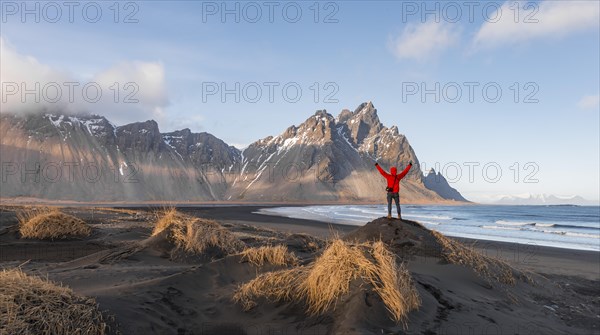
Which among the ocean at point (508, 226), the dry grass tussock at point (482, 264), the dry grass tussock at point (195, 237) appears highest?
the dry grass tussock at point (195, 237)

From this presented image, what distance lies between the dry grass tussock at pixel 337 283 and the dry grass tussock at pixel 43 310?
200 centimetres

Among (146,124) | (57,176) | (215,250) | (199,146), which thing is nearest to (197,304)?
(215,250)

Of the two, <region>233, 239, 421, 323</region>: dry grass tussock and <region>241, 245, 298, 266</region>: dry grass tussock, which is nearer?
<region>233, 239, 421, 323</region>: dry grass tussock

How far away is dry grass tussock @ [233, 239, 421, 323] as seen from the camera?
494 cm

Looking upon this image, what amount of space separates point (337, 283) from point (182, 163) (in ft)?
468

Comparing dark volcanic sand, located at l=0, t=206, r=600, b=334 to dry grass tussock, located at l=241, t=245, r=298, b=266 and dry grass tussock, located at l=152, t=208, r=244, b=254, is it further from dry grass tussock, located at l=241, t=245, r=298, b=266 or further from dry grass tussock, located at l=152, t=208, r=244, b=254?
dry grass tussock, located at l=152, t=208, r=244, b=254

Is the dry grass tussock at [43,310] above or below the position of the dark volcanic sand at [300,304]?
above

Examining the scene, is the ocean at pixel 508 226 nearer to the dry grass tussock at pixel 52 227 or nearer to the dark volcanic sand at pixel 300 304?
the dark volcanic sand at pixel 300 304

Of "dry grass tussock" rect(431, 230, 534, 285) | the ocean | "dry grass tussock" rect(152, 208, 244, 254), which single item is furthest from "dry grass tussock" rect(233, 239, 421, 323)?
the ocean

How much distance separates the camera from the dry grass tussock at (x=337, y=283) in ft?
16.2

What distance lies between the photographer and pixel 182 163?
5576 inches

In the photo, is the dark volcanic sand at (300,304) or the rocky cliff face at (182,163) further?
the rocky cliff face at (182,163)

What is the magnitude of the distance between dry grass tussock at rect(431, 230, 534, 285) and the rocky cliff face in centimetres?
10664

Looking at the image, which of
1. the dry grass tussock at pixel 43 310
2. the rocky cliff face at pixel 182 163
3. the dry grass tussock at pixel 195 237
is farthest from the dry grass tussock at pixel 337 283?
the rocky cliff face at pixel 182 163
